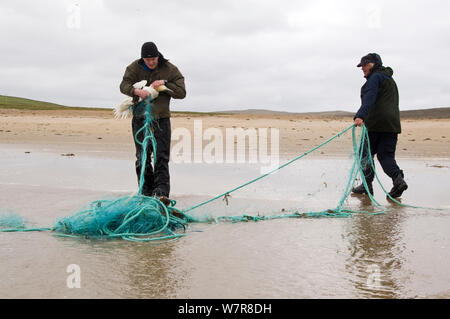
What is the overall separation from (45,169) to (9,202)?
3.37 metres

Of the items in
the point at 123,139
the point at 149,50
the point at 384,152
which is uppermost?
the point at 149,50

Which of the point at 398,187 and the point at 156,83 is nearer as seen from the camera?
the point at 156,83

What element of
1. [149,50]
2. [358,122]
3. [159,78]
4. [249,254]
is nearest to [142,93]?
[159,78]

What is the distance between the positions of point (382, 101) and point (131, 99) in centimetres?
335

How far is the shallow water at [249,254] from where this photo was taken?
9.91 feet

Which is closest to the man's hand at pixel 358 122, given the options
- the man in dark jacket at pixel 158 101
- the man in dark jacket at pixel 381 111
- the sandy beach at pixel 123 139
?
the man in dark jacket at pixel 381 111

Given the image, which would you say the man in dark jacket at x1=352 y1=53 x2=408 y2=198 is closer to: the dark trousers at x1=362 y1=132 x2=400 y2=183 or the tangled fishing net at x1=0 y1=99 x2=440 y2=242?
the dark trousers at x1=362 y1=132 x2=400 y2=183

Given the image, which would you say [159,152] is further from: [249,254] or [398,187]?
[398,187]

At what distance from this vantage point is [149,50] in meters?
5.50

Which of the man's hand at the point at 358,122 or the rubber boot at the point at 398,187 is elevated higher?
the man's hand at the point at 358,122

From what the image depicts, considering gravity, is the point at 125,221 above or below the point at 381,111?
below

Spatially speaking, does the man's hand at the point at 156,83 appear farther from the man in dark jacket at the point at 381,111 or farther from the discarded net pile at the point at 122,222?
the man in dark jacket at the point at 381,111
